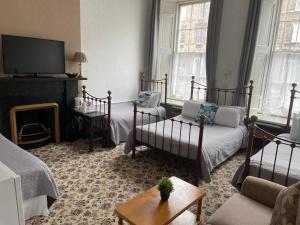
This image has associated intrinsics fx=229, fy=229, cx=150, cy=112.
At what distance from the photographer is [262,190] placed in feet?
5.72

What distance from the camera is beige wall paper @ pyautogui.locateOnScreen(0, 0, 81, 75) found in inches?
122

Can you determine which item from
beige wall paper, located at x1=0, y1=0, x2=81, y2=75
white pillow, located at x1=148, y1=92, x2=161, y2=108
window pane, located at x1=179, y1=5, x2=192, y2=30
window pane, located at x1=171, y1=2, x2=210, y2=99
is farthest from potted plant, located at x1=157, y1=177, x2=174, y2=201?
window pane, located at x1=179, y1=5, x2=192, y2=30

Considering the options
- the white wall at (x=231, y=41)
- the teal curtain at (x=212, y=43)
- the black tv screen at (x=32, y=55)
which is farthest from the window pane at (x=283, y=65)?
the black tv screen at (x=32, y=55)

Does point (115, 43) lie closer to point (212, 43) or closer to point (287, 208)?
point (212, 43)

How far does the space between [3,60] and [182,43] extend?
3.26 meters

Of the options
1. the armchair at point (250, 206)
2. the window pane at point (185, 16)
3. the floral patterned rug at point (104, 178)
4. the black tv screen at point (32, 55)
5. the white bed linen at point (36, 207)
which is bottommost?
the floral patterned rug at point (104, 178)

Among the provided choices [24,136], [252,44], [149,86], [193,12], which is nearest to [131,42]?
[149,86]

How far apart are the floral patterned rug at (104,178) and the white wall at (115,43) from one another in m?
1.41

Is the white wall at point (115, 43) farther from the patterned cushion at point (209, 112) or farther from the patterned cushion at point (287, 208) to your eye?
the patterned cushion at point (287, 208)

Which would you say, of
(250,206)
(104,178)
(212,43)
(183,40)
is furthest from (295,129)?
(183,40)

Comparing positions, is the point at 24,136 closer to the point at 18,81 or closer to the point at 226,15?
the point at 18,81

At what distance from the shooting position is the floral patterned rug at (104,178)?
84.5 inches

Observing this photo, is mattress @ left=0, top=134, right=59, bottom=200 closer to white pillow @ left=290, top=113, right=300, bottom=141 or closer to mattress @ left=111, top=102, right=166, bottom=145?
mattress @ left=111, top=102, right=166, bottom=145

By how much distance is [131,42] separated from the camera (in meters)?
4.87
